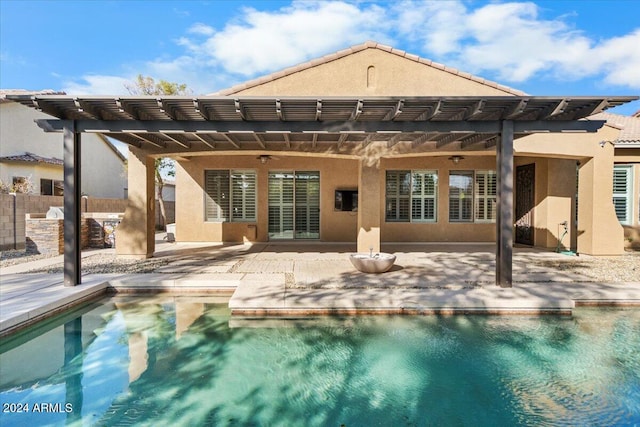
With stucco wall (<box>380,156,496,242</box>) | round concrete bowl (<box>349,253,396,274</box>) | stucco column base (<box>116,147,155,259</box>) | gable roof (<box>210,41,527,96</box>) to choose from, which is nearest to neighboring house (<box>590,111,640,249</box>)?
stucco wall (<box>380,156,496,242</box>)

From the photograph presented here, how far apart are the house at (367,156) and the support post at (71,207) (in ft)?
0.13

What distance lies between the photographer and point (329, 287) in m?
6.82

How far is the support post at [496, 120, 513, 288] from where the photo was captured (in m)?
6.74

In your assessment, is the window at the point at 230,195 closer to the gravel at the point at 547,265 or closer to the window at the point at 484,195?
the gravel at the point at 547,265

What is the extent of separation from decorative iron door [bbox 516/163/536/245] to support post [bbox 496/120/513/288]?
6.86 meters

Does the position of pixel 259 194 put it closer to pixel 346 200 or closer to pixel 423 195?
pixel 346 200

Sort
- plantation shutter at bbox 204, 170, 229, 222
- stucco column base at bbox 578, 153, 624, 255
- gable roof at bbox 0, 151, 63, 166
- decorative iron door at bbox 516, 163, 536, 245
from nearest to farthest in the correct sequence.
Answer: stucco column base at bbox 578, 153, 624, 255
decorative iron door at bbox 516, 163, 536, 245
plantation shutter at bbox 204, 170, 229, 222
gable roof at bbox 0, 151, 63, 166

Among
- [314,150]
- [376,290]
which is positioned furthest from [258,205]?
[376,290]

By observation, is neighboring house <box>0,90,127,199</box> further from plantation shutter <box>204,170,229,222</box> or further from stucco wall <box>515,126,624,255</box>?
stucco wall <box>515,126,624,255</box>

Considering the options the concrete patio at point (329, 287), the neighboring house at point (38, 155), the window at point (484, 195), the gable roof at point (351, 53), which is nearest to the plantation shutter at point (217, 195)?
the concrete patio at point (329, 287)

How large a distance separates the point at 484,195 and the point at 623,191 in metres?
4.44

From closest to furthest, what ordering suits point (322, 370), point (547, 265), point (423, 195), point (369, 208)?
point (322, 370), point (547, 265), point (369, 208), point (423, 195)

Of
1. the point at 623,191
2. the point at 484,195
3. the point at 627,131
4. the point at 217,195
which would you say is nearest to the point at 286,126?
the point at 217,195

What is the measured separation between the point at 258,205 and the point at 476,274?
27.8ft
